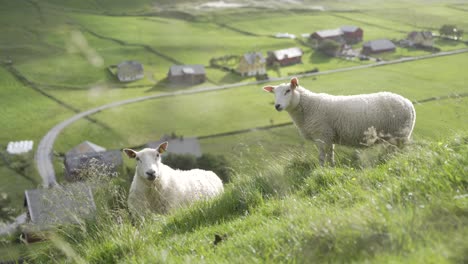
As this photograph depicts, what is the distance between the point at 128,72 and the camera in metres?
98.2

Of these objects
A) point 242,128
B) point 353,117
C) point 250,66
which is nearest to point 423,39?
point 250,66

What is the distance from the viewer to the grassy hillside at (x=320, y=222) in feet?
15.8

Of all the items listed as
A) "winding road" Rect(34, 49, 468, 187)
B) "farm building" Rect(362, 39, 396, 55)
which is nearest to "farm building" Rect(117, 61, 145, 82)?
"winding road" Rect(34, 49, 468, 187)

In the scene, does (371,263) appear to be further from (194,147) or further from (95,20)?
(95,20)

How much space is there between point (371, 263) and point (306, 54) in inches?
4553

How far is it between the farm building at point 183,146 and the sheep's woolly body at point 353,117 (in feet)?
149

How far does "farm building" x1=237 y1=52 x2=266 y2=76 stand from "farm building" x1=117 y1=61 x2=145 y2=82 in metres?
19.7

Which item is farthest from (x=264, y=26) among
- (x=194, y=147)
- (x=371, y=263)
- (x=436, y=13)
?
(x=371, y=263)

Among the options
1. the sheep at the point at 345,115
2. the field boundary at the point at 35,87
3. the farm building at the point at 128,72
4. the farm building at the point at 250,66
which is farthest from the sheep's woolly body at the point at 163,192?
the farm building at the point at 250,66

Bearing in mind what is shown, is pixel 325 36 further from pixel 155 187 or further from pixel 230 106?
pixel 155 187

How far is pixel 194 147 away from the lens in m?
62.5

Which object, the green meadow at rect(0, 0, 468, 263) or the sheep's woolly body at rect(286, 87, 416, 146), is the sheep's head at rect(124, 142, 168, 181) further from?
the sheep's woolly body at rect(286, 87, 416, 146)

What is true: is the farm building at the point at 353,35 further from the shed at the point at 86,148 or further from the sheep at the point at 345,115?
the sheep at the point at 345,115

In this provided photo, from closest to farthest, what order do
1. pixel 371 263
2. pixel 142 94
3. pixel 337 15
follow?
pixel 371 263, pixel 142 94, pixel 337 15
